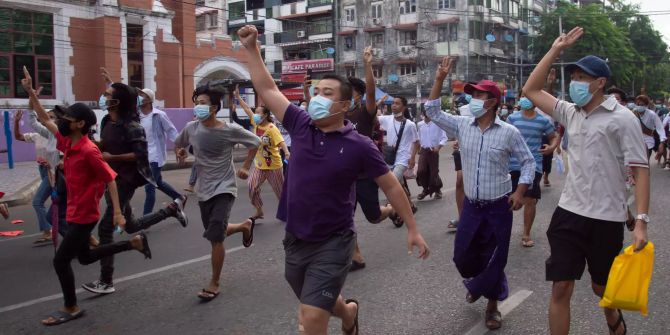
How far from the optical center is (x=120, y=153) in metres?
5.49

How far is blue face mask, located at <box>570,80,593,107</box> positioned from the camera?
3670 millimetres

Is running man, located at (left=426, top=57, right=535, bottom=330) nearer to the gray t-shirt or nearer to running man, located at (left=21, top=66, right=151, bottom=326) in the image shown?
the gray t-shirt

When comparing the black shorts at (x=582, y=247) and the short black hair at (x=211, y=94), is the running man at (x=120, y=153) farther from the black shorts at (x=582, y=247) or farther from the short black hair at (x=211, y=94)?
the black shorts at (x=582, y=247)

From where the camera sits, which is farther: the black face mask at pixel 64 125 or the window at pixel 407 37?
the window at pixel 407 37

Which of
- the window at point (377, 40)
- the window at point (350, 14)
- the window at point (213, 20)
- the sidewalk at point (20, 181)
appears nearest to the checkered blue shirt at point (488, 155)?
the sidewalk at point (20, 181)

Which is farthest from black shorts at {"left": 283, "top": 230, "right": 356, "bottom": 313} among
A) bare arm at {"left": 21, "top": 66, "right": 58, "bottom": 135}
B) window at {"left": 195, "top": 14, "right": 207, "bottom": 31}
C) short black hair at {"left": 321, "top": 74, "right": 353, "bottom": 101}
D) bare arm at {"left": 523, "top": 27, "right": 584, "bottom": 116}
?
window at {"left": 195, "top": 14, "right": 207, "bottom": 31}

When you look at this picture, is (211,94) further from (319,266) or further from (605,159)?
(605,159)

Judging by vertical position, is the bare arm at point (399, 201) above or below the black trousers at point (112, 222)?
above

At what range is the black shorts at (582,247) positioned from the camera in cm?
361

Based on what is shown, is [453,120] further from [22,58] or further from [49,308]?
[22,58]

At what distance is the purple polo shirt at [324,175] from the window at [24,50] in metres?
23.7

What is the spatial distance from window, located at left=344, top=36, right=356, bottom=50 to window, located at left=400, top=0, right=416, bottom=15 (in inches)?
199

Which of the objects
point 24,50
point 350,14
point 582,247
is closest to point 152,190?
point 582,247

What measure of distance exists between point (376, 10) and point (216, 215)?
159ft
